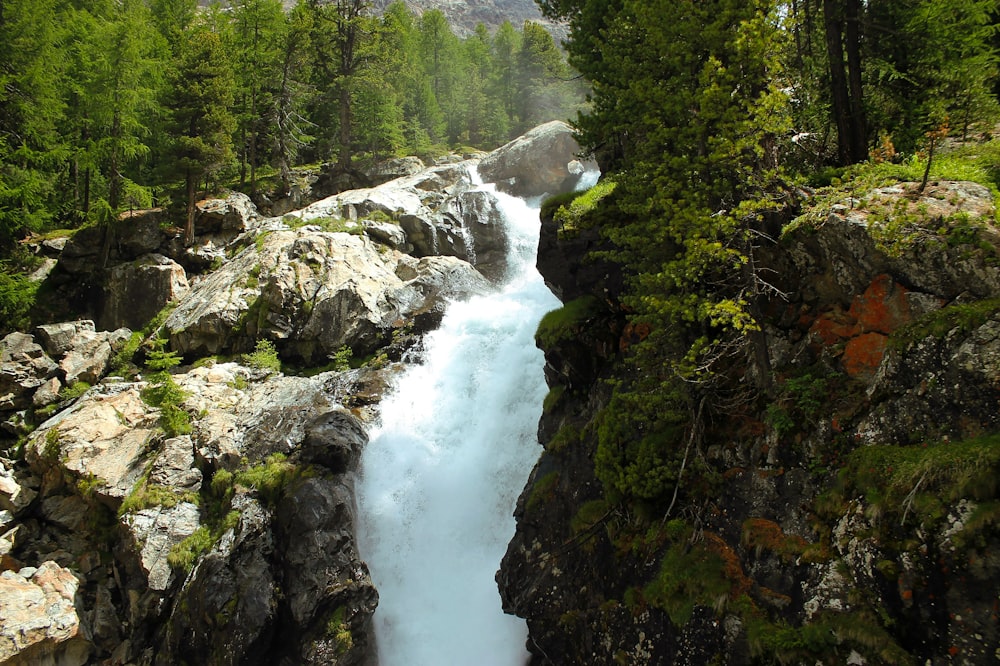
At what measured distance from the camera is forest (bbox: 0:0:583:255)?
22.4 metres

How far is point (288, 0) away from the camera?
113m

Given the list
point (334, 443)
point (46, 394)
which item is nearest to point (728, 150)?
point (334, 443)

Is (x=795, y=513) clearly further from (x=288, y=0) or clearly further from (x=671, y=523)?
(x=288, y=0)

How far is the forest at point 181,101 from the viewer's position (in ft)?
73.6

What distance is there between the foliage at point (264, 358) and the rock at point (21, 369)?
6652 millimetres

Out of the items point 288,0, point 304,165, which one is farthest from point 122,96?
Result: point 288,0

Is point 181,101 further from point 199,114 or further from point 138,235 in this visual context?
point 138,235

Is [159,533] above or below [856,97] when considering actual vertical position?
below

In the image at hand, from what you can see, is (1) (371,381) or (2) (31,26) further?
(2) (31,26)

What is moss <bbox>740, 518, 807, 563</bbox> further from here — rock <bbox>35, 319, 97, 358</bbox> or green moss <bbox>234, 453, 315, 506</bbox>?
rock <bbox>35, 319, 97, 358</bbox>

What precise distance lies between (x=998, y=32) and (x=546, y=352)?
448 inches

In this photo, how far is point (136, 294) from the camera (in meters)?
23.5

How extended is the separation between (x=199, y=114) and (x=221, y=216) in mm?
4570

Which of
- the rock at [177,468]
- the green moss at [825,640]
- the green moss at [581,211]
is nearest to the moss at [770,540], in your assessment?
the green moss at [825,640]
